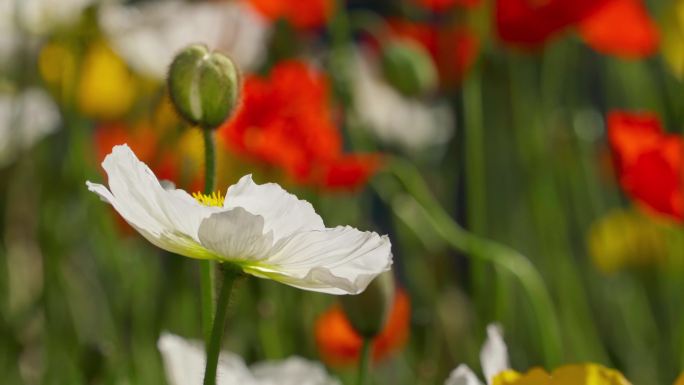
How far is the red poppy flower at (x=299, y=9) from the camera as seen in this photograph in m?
1.08

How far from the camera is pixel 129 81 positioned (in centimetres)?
126

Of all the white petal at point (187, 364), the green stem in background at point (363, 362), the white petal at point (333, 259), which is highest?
the white petal at point (333, 259)

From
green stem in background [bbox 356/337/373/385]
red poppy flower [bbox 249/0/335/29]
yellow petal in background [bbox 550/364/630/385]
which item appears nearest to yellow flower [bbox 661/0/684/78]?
red poppy flower [bbox 249/0/335/29]

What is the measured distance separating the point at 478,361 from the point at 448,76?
0.39 m

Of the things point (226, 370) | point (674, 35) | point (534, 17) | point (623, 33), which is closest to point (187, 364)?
point (226, 370)

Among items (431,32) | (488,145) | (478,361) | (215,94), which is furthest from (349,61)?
(488,145)

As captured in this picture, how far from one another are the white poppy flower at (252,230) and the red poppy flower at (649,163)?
0.98ft

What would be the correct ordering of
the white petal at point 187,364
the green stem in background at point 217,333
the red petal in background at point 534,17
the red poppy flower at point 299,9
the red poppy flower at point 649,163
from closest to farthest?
the green stem in background at point 217,333
the white petal at point 187,364
the red poppy flower at point 649,163
the red petal in background at point 534,17
the red poppy flower at point 299,9

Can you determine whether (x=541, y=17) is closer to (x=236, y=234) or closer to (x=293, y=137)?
(x=293, y=137)

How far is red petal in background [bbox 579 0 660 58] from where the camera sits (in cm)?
104

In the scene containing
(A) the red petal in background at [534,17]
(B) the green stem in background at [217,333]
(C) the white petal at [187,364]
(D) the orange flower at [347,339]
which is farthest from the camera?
(A) the red petal in background at [534,17]

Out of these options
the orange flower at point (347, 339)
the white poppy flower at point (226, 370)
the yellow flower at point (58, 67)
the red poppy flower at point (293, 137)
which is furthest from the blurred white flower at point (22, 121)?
the white poppy flower at point (226, 370)

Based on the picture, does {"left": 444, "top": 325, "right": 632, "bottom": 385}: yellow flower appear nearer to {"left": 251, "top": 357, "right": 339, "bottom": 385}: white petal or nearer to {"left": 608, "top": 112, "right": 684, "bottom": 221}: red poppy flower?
{"left": 251, "top": 357, "right": 339, "bottom": 385}: white petal

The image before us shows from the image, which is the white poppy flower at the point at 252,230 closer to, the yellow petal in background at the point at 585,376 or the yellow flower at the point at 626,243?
the yellow petal in background at the point at 585,376
